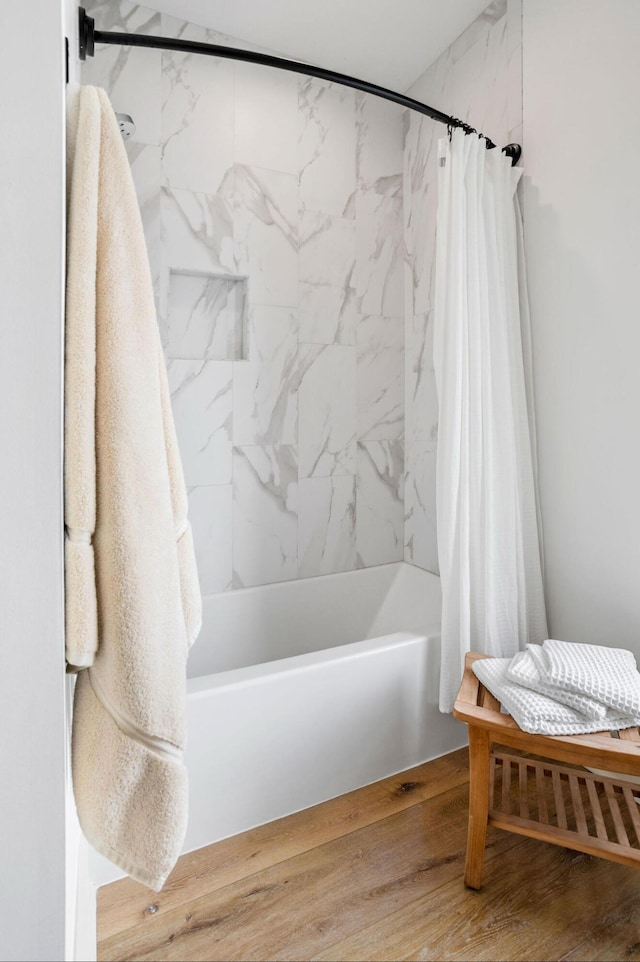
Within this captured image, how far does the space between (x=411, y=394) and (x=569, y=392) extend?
848 millimetres

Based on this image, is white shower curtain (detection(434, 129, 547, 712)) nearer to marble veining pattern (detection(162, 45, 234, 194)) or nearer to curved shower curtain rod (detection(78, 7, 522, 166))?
curved shower curtain rod (detection(78, 7, 522, 166))

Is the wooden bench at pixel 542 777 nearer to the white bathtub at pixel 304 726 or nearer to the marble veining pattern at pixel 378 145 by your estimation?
the white bathtub at pixel 304 726

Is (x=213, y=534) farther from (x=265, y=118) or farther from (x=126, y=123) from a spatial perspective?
(x=265, y=118)

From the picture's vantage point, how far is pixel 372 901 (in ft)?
3.95

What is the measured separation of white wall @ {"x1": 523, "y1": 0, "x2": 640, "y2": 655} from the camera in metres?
1.50

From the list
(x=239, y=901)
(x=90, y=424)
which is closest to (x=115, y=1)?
(x=90, y=424)

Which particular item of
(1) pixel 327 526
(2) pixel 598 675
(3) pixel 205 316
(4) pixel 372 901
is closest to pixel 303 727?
(4) pixel 372 901

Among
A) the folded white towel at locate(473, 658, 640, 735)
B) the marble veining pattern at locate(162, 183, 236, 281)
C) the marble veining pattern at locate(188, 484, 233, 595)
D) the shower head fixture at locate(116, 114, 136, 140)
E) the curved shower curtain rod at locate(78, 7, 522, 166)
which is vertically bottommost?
the folded white towel at locate(473, 658, 640, 735)

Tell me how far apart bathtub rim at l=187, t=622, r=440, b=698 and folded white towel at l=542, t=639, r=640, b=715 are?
1.47ft

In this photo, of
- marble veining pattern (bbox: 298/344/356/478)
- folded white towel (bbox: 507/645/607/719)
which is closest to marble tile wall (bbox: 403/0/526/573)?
marble veining pattern (bbox: 298/344/356/478)

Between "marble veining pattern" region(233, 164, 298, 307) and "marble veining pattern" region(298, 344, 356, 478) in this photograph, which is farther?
"marble veining pattern" region(298, 344, 356, 478)

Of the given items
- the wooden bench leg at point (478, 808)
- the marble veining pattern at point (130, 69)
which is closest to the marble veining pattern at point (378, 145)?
the marble veining pattern at point (130, 69)

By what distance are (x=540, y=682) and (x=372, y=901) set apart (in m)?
0.63

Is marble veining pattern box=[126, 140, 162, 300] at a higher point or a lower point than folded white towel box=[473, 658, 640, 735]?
higher
